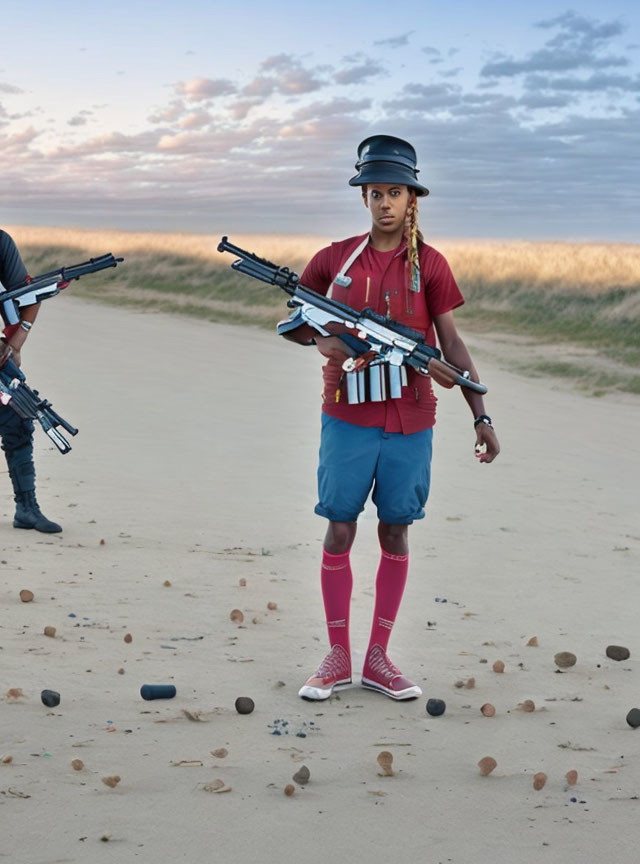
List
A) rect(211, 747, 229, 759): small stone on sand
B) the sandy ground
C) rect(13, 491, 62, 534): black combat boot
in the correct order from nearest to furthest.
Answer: the sandy ground, rect(211, 747, 229, 759): small stone on sand, rect(13, 491, 62, 534): black combat boot

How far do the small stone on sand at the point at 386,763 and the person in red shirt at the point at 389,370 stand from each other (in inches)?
34.2

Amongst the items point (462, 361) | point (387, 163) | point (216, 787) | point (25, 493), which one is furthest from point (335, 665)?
point (25, 493)

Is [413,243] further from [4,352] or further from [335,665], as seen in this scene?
[4,352]

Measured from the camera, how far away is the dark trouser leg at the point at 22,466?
9094mm

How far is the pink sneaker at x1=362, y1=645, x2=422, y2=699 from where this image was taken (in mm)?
5992

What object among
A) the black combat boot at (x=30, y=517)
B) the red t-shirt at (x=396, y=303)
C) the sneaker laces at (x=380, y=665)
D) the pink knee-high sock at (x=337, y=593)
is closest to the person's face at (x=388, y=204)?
the red t-shirt at (x=396, y=303)

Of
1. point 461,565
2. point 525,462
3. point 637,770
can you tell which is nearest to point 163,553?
point 461,565

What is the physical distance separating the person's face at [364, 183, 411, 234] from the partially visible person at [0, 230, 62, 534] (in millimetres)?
3733

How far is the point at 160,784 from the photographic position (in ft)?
16.0

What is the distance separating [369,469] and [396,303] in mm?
842

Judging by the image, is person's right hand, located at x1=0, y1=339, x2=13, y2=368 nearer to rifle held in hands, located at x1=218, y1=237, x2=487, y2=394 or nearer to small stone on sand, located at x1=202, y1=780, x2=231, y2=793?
rifle held in hands, located at x1=218, y1=237, x2=487, y2=394

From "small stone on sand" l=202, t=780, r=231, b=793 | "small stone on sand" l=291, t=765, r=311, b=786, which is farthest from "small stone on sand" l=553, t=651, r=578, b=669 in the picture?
"small stone on sand" l=202, t=780, r=231, b=793

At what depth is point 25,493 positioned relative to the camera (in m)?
9.34

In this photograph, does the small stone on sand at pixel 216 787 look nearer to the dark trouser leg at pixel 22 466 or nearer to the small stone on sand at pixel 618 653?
the small stone on sand at pixel 618 653
